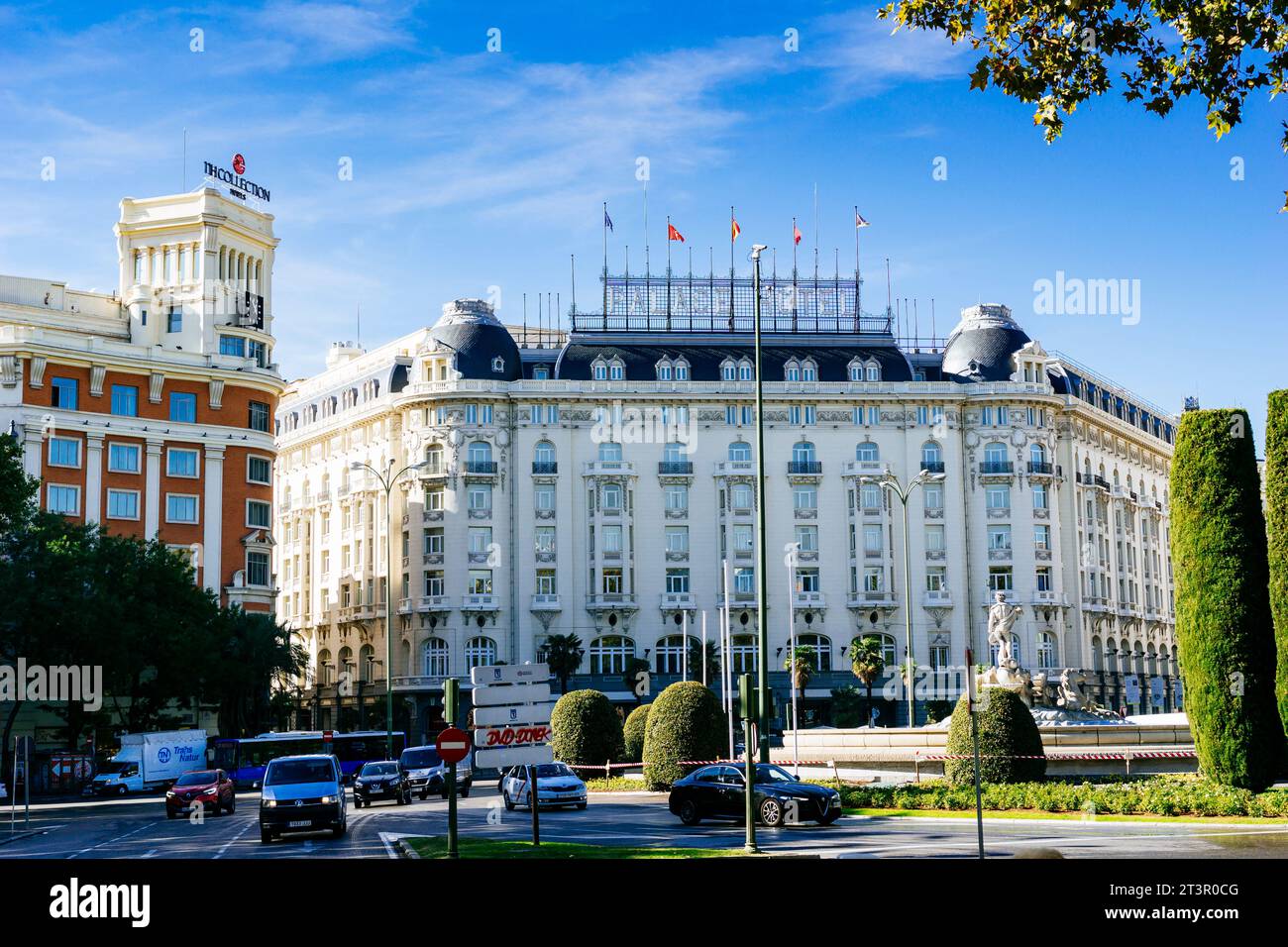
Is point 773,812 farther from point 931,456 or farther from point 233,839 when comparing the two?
point 931,456

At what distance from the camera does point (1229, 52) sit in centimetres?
1548

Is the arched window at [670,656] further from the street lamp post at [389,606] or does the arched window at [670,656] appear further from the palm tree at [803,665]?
the street lamp post at [389,606]

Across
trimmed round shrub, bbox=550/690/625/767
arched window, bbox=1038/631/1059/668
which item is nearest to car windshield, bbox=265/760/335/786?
trimmed round shrub, bbox=550/690/625/767

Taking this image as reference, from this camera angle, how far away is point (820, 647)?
91.3 meters

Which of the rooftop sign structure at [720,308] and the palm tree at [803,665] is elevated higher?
the rooftop sign structure at [720,308]

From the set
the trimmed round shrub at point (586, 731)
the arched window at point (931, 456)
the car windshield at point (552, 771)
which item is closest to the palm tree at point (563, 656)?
the arched window at point (931, 456)

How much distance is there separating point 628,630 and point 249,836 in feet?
198

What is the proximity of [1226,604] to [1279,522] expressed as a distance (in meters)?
2.14

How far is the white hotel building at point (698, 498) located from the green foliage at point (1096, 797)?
186 ft

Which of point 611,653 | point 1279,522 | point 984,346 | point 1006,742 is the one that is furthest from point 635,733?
point 984,346

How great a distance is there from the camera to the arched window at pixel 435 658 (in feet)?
295
